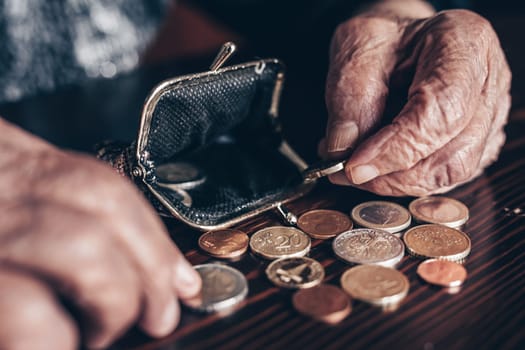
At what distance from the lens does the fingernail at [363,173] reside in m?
0.74

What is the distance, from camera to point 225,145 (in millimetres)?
921

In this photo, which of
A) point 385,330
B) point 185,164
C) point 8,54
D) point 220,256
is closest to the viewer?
point 385,330

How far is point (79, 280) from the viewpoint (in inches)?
16.9

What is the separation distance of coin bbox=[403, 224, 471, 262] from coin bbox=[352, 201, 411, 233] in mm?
21

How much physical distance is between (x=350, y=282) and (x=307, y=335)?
98mm

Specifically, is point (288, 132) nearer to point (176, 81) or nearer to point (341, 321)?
point (176, 81)

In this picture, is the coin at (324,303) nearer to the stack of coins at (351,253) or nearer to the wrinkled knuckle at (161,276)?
the stack of coins at (351,253)

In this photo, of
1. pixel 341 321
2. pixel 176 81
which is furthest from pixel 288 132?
pixel 341 321

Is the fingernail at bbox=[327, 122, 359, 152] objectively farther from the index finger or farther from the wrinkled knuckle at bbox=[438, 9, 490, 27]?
the wrinkled knuckle at bbox=[438, 9, 490, 27]

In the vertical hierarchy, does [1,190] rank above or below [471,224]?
above

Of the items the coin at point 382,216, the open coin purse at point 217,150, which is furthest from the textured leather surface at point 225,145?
the coin at point 382,216

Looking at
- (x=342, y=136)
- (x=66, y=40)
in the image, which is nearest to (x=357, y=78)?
(x=342, y=136)

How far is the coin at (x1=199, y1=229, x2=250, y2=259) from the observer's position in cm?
66

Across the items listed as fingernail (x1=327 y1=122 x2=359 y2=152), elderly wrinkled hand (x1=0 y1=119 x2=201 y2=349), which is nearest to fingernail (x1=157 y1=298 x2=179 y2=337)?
elderly wrinkled hand (x1=0 y1=119 x2=201 y2=349)
